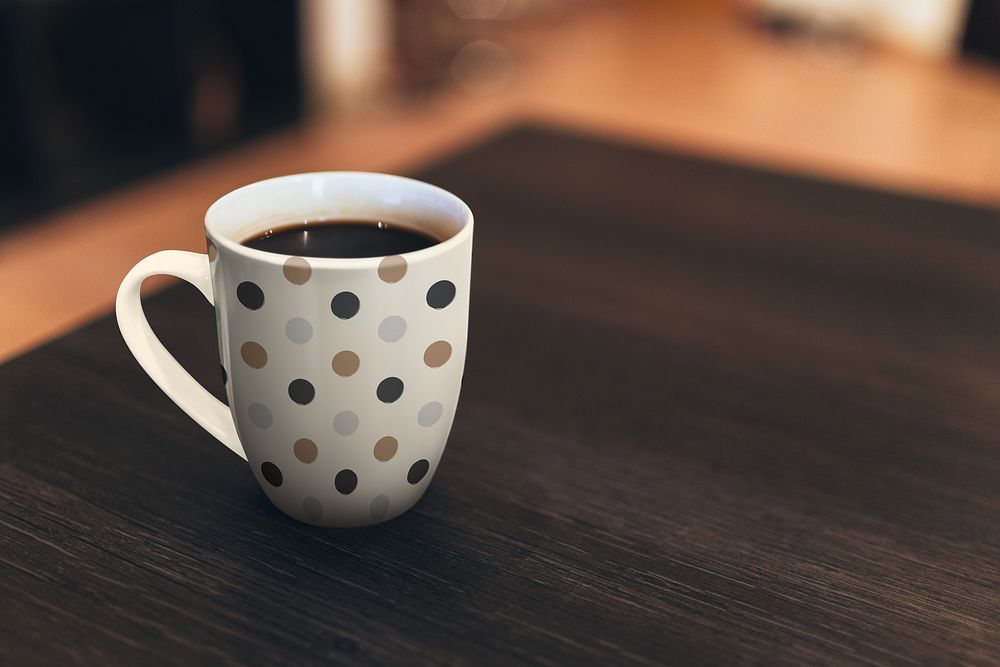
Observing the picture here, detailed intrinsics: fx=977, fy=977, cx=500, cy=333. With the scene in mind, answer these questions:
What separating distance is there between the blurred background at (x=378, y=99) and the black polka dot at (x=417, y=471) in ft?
1.83

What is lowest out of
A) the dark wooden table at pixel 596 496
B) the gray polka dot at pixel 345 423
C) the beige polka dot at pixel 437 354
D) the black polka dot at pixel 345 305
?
the dark wooden table at pixel 596 496

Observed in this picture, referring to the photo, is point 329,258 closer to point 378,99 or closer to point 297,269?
point 297,269

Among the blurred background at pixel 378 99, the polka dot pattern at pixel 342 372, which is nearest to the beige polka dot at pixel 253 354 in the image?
the polka dot pattern at pixel 342 372

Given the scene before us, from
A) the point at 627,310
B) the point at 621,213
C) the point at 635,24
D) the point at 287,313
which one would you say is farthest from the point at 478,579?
the point at 635,24

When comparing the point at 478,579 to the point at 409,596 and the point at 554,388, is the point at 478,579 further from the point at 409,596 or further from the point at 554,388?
the point at 554,388

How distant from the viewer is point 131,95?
2367 millimetres

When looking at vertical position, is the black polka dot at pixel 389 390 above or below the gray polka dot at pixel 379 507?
above

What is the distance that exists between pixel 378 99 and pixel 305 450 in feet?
9.00

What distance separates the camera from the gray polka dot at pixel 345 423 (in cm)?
43

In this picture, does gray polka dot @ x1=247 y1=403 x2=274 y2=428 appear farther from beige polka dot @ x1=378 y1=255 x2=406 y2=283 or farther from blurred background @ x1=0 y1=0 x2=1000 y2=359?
blurred background @ x1=0 y1=0 x2=1000 y2=359

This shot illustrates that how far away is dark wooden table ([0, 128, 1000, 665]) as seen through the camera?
41cm

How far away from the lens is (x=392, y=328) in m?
0.41

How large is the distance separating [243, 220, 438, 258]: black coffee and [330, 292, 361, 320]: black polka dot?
0.17ft

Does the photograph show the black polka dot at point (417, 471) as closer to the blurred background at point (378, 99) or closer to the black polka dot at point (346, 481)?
the black polka dot at point (346, 481)
